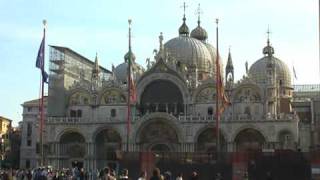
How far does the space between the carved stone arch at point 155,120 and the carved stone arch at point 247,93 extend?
6.99 meters

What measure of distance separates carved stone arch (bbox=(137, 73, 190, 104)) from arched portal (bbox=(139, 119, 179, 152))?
3.71m

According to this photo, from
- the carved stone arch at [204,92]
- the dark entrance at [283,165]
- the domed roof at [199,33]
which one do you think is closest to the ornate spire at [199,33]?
the domed roof at [199,33]

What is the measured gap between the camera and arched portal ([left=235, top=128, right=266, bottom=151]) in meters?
68.5

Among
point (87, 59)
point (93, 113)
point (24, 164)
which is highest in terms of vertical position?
point (87, 59)

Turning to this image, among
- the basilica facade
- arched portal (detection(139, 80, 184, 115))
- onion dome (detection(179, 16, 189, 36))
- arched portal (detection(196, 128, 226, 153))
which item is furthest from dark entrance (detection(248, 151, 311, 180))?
onion dome (detection(179, 16, 189, 36))

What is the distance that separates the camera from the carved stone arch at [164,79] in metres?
72.1

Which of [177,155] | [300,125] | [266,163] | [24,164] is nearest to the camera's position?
[266,163]

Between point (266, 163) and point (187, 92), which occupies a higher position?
point (187, 92)

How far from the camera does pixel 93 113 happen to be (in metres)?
75.0

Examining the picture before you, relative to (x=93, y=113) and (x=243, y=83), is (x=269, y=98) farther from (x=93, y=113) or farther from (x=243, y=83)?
(x=93, y=113)

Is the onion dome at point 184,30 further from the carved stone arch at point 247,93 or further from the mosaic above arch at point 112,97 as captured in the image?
the carved stone arch at point 247,93

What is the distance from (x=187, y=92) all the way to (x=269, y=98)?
9082 mm

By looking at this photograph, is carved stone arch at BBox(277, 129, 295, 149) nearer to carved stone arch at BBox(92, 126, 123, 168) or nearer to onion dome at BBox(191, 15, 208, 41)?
carved stone arch at BBox(92, 126, 123, 168)

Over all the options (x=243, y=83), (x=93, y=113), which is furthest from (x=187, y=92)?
(x=93, y=113)
